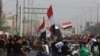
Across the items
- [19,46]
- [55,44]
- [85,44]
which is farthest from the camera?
[55,44]

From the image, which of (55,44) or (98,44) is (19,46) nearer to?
(55,44)

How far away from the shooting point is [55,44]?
2256cm

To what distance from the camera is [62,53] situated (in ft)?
74.2

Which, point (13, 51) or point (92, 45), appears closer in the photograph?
point (13, 51)

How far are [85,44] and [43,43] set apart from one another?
171 cm

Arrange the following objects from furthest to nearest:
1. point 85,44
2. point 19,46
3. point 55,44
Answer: point 55,44, point 19,46, point 85,44

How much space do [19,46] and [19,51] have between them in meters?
0.26

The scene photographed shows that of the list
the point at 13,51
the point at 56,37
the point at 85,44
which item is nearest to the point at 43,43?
the point at 85,44

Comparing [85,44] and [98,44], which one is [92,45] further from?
[85,44]

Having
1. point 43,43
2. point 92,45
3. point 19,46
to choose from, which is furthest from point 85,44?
point 92,45

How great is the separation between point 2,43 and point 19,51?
2846 millimetres

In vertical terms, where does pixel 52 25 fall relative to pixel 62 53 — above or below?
above

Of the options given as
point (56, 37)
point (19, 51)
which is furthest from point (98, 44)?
point (19, 51)

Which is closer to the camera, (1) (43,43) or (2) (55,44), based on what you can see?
(1) (43,43)
